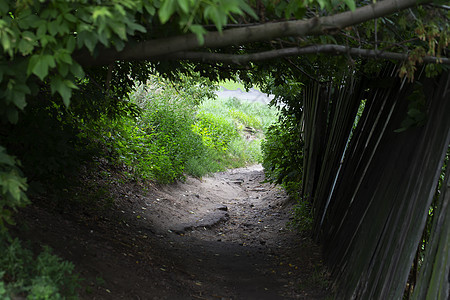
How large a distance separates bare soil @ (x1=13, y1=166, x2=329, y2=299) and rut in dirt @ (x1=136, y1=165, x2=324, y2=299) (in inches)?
0.5

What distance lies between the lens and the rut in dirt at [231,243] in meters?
4.99

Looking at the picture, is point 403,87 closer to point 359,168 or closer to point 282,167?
point 359,168

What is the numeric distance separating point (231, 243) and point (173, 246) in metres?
1.28

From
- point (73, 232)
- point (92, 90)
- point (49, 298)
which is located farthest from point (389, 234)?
point (92, 90)

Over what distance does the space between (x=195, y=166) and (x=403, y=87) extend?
28.5 feet

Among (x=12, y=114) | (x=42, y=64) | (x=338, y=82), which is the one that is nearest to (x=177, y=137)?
(x=338, y=82)

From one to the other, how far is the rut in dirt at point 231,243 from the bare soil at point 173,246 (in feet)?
0.05

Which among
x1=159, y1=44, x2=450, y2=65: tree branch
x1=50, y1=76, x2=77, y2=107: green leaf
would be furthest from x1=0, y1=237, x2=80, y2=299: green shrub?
x1=159, y1=44, x2=450, y2=65: tree branch

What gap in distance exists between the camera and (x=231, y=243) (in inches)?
283

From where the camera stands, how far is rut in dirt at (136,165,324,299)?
499 cm

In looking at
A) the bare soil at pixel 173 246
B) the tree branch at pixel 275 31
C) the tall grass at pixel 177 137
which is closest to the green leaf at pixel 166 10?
the tree branch at pixel 275 31

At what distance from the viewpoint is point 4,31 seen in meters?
2.29

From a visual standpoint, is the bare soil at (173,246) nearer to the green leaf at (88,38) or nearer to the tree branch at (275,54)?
the green leaf at (88,38)

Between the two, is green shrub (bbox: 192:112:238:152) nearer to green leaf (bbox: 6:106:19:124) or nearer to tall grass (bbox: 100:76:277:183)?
tall grass (bbox: 100:76:277:183)
